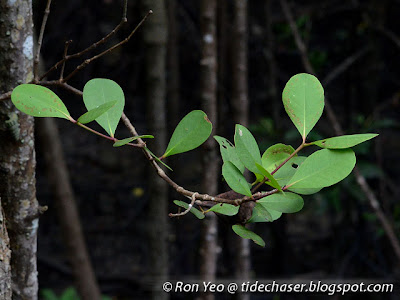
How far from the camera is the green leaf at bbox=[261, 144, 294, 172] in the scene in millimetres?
424

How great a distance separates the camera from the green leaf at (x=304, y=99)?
41cm

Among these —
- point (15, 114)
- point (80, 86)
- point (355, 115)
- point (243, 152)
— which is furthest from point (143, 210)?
point (243, 152)

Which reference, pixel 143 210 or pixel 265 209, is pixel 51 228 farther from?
pixel 265 209

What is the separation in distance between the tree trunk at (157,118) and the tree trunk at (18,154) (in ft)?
2.21

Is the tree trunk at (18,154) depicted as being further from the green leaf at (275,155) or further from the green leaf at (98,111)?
the green leaf at (275,155)

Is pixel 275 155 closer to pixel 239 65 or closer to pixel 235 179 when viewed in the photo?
pixel 235 179

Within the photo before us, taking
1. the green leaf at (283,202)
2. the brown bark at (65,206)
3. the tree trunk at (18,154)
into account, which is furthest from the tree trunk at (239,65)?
the green leaf at (283,202)

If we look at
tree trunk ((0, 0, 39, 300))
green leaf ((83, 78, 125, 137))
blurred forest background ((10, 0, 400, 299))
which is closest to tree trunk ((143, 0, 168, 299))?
blurred forest background ((10, 0, 400, 299))

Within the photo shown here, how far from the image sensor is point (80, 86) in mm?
2254

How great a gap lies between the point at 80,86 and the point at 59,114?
A: 1.92m

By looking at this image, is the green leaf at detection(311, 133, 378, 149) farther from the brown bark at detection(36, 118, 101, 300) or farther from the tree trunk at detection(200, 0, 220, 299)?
the brown bark at detection(36, 118, 101, 300)

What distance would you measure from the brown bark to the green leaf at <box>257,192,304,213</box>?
1019 millimetres

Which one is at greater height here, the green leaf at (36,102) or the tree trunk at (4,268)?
the green leaf at (36,102)

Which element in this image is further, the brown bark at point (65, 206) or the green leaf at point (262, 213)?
the brown bark at point (65, 206)
